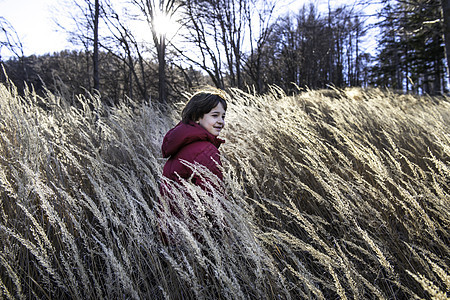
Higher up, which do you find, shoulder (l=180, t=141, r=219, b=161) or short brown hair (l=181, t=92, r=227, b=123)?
short brown hair (l=181, t=92, r=227, b=123)

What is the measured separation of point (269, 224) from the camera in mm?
1748

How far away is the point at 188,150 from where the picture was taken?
184 centimetres

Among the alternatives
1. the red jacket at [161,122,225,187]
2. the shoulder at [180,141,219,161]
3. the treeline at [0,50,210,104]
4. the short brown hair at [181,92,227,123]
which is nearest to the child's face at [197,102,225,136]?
the short brown hair at [181,92,227,123]

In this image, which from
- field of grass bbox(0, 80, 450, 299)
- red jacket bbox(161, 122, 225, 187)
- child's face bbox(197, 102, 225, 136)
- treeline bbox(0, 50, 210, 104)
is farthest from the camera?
treeline bbox(0, 50, 210, 104)

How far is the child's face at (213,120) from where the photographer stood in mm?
2180

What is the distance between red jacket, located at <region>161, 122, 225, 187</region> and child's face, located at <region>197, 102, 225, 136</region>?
20 cm

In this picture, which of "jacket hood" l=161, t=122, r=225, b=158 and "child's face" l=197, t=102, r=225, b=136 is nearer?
"jacket hood" l=161, t=122, r=225, b=158

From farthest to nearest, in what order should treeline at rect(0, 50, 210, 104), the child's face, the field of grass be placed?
treeline at rect(0, 50, 210, 104) < the child's face < the field of grass

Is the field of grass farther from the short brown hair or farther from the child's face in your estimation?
the short brown hair

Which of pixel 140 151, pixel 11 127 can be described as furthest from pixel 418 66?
pixel 11 127

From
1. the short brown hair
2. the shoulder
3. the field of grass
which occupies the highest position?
the short brown hair

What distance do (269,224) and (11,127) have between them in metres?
2.70

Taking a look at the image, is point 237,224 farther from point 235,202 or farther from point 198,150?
point 198,150

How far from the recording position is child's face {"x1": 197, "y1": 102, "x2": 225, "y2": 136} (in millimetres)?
2180
